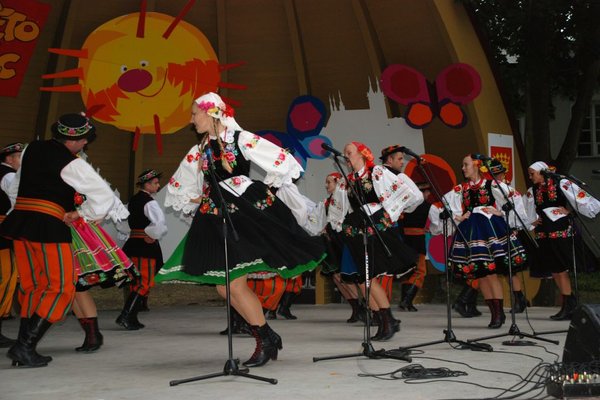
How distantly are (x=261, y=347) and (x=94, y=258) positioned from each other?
170 centimetres

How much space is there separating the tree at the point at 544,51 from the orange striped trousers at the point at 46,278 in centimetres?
651

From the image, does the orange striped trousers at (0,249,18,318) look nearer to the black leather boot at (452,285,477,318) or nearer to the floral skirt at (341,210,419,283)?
the floral skirt at (341,210,419,283)

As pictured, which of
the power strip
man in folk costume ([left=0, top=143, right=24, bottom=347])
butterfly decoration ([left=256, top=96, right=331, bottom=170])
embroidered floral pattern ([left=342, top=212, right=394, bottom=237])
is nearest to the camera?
the power strip

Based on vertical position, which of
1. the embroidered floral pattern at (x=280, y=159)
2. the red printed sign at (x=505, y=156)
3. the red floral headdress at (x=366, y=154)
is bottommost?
the embroidered floral pattern at (x=280, y=159)

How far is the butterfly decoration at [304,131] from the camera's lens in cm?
1107

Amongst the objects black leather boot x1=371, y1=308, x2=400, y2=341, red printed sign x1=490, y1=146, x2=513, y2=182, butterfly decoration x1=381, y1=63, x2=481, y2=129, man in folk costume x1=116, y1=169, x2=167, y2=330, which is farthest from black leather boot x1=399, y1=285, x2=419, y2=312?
black leather boot x1=371, y1=308, x2=400, y2=341

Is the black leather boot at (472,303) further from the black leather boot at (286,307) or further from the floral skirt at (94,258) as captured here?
the floral skirt at (94,258)

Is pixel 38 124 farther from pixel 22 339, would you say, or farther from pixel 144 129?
pixel 22 339

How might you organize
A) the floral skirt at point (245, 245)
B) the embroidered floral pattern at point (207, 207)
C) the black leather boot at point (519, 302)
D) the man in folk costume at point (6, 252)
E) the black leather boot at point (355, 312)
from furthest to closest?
the black leather boot at point (519, 302) → the black leather boot at point (355, 312) → the man in folk costume at point (6, 252) → the embroidered floral pattern at point (207, 207) → the floral skirt at point (245, 245)

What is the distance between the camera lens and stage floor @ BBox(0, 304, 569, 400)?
4.24 meters

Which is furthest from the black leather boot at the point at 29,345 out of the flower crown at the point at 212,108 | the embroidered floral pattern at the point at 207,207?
the flower crown at the point at 212,108

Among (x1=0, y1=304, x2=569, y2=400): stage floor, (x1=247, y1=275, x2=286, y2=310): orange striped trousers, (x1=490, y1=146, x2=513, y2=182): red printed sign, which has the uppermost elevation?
(x1=490, y1=146, x2=513, y2=182): red printed sign

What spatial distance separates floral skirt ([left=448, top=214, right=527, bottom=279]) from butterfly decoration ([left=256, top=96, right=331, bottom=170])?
3.81 m

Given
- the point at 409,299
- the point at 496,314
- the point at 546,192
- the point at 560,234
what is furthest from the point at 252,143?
the point at 409,299
